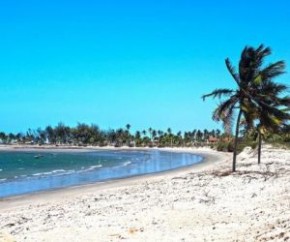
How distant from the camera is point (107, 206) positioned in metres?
17.0

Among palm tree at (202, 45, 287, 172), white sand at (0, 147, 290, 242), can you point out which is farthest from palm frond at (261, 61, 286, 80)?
white sand at (0, 147, 290, 242)

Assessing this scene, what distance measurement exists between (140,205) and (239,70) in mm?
14336

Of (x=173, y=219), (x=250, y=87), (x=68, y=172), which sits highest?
(x=250, y=87)

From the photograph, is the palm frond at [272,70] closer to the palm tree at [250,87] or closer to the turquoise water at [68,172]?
the palm tree at [250,87]

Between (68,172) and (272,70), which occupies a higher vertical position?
(272,70)

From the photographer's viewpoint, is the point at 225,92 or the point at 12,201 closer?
the point at 12,201

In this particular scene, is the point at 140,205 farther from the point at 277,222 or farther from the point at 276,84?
the point at 276,84

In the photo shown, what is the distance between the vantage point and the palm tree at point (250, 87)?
92.2ft

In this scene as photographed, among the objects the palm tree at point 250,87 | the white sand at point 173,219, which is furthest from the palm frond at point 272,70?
the white sand at point 173,219

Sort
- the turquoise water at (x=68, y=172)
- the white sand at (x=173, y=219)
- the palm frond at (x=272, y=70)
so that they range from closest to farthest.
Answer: the white sand at (x=173, y=219) → the palm frond at (x=272, y=70) → the turquoise water at (x=68, y=172)

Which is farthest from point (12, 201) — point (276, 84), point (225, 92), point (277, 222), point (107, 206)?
point (277, 222)

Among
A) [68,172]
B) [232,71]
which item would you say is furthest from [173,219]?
[68,172]

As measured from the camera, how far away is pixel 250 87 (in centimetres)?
2847

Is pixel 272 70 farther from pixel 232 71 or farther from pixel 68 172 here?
pixel 68 172
